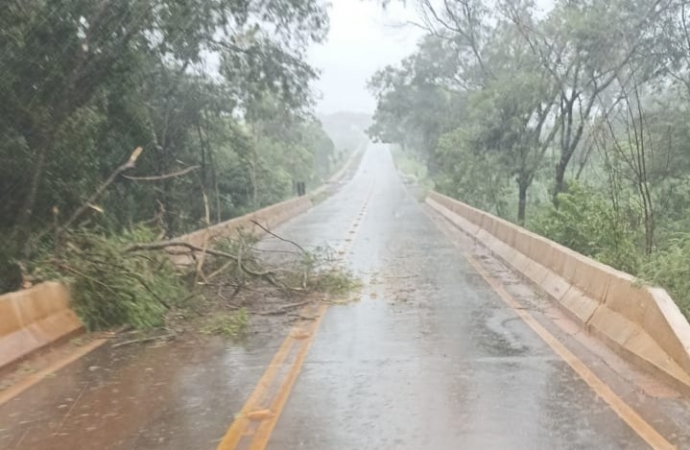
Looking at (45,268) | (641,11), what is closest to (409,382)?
(45,268)

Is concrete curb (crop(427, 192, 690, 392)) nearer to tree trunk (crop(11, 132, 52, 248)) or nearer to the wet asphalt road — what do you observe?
the wet asphalt road

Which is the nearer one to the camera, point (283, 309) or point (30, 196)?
point (283, 309)

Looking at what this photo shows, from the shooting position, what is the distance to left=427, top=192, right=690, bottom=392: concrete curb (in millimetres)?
6234

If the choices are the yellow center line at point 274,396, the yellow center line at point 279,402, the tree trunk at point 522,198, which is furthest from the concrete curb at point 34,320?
the tree trunk at point 522,198

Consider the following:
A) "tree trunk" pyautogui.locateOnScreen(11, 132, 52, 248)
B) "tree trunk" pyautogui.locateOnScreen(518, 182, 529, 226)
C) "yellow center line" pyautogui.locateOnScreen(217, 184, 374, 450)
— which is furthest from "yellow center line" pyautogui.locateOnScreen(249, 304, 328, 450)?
"tree trunk" pyautogui.locateOnScreen(518, 182, 529, 226)

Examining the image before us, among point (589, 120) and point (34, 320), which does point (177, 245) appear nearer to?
point (34, 320)

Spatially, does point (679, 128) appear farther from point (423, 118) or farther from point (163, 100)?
point (423, 118)

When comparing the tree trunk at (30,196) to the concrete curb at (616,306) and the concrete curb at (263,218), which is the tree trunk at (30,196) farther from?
the concrete curb at (616,306)

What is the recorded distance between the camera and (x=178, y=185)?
2400 cm

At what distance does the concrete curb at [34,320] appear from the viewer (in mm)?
7008

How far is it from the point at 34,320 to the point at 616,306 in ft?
20.1

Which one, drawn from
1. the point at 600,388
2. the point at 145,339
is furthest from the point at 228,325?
the point at 600,388

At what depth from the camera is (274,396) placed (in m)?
5.96

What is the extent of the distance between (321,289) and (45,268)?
4.23 metres
